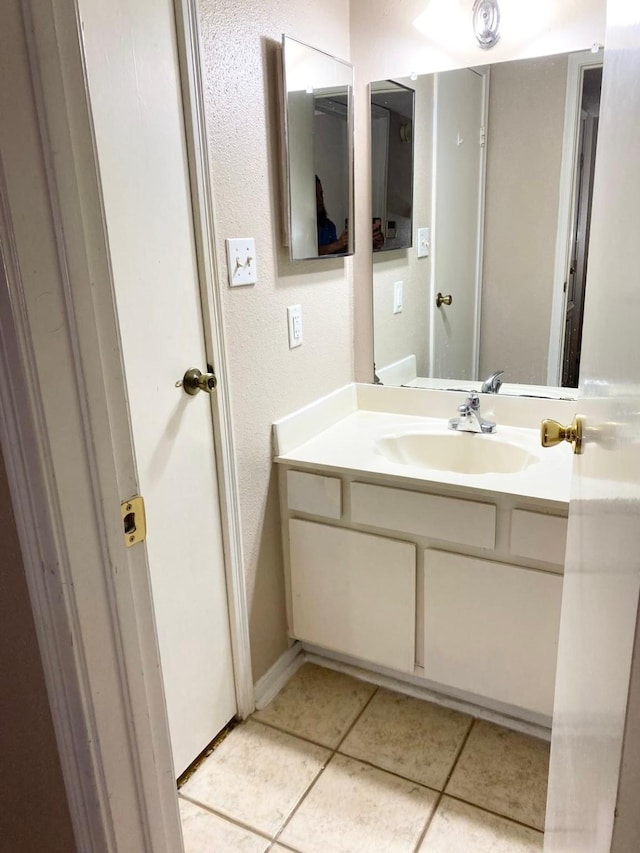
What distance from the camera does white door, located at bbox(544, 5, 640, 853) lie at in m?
0.49

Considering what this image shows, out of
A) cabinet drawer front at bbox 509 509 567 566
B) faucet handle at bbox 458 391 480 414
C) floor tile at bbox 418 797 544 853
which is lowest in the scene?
floor tile at bbox 418 797 544 853

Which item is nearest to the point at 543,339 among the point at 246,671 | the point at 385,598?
the point at 385,598

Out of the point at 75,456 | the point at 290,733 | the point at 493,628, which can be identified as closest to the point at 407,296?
the point at 493,628

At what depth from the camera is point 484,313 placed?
6.39ft

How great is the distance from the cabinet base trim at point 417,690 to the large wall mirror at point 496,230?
93 centimetres

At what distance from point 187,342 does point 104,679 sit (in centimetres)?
89

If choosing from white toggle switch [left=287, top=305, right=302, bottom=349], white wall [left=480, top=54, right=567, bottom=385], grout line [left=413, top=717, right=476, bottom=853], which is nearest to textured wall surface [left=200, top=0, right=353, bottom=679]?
white toggle switch [left=287, top=305, right=302, bottom=349]

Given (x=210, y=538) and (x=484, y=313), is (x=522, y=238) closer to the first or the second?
(x=484, y=313)

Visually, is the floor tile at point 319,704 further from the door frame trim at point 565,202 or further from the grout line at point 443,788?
the door frame trim at point 565,202

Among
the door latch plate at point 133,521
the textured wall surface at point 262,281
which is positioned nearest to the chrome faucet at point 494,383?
the textured wall surface at point 262,281

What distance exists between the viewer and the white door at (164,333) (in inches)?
47.5

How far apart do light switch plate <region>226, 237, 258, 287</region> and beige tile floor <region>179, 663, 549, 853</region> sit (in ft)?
4.07

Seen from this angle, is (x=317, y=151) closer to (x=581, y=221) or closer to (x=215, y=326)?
(x=215, y=326)

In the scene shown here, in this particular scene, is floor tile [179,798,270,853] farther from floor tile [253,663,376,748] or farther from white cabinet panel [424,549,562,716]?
white cabinet panel [424,549,562,716]
